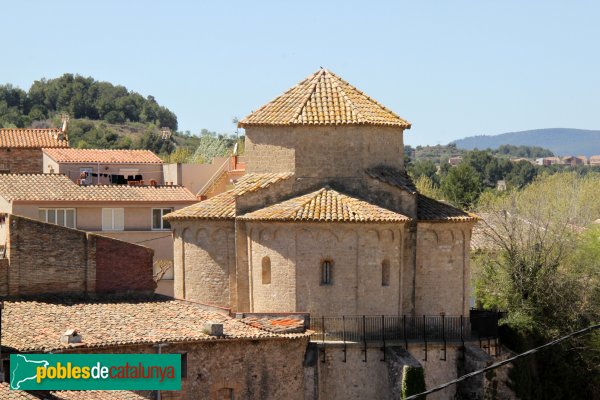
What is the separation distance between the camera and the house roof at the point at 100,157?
7031cm

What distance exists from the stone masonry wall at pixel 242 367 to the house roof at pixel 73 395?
7.26 ft

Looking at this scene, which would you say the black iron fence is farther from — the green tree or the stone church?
the green tree

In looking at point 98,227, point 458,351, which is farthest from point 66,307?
point 98,227

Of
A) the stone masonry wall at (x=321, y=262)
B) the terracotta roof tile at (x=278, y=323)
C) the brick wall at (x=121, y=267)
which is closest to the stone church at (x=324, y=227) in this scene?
the stone masonry wall at (x=321, y=262)

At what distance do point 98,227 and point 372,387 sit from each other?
19858 mm

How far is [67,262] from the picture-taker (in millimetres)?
38125

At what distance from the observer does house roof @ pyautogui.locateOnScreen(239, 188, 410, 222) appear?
4016cm

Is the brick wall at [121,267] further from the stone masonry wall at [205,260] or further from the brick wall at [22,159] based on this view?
the brick wall at [22,159]

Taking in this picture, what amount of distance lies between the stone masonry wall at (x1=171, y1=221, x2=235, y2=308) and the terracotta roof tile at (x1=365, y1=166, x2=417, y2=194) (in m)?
4.89

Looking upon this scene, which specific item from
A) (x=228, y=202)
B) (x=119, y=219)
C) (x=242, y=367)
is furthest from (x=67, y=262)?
(x=119, y=219)

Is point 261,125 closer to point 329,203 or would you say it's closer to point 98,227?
point 329,203

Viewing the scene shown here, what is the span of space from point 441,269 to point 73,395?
17.0 meters

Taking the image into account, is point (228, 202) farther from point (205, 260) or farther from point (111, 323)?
point (111, 323)

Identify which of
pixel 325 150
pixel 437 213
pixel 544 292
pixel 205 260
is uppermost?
pixel 325 150
